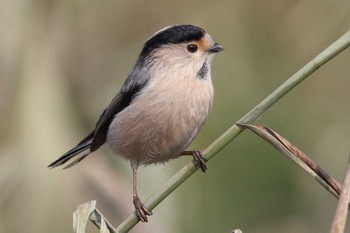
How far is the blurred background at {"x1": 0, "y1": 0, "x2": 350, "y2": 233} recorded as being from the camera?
2744mm

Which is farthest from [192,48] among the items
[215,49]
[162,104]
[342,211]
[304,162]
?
[342,211]

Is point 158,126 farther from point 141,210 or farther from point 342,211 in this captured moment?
point 342,211

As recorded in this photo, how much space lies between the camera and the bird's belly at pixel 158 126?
9.25ft

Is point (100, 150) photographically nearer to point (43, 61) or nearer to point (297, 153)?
point (43, 61)

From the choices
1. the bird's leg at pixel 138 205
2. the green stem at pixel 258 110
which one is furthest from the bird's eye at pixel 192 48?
the green stem at pixel 258 110

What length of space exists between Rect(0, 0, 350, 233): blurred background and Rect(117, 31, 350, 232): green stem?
30.8 inches

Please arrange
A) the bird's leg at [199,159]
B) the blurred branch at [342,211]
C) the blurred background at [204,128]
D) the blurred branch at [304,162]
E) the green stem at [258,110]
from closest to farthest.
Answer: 1. the blurred branch at [342,211]
2. the green stem at [258,110]
3. the blurred branch at [304,162]
4. the bird's leg at [199,159]
5. the blurred background at [204,128]

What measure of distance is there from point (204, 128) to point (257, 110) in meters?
1.66

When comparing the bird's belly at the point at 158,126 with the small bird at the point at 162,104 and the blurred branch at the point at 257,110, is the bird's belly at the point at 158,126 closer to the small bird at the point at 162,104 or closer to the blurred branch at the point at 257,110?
the small bird at the point at 162,104

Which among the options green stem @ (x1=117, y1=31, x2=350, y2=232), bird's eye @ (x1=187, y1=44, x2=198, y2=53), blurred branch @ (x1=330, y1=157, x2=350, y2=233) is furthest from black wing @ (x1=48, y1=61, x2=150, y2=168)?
blurred branch @ (x1=330, y1=157, x2=350, y2=233)

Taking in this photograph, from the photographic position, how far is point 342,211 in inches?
64.1

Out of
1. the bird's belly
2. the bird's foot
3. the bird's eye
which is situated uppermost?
the bird's eye

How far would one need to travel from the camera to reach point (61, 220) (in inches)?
111

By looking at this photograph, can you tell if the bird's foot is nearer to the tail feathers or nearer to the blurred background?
the blurred background
